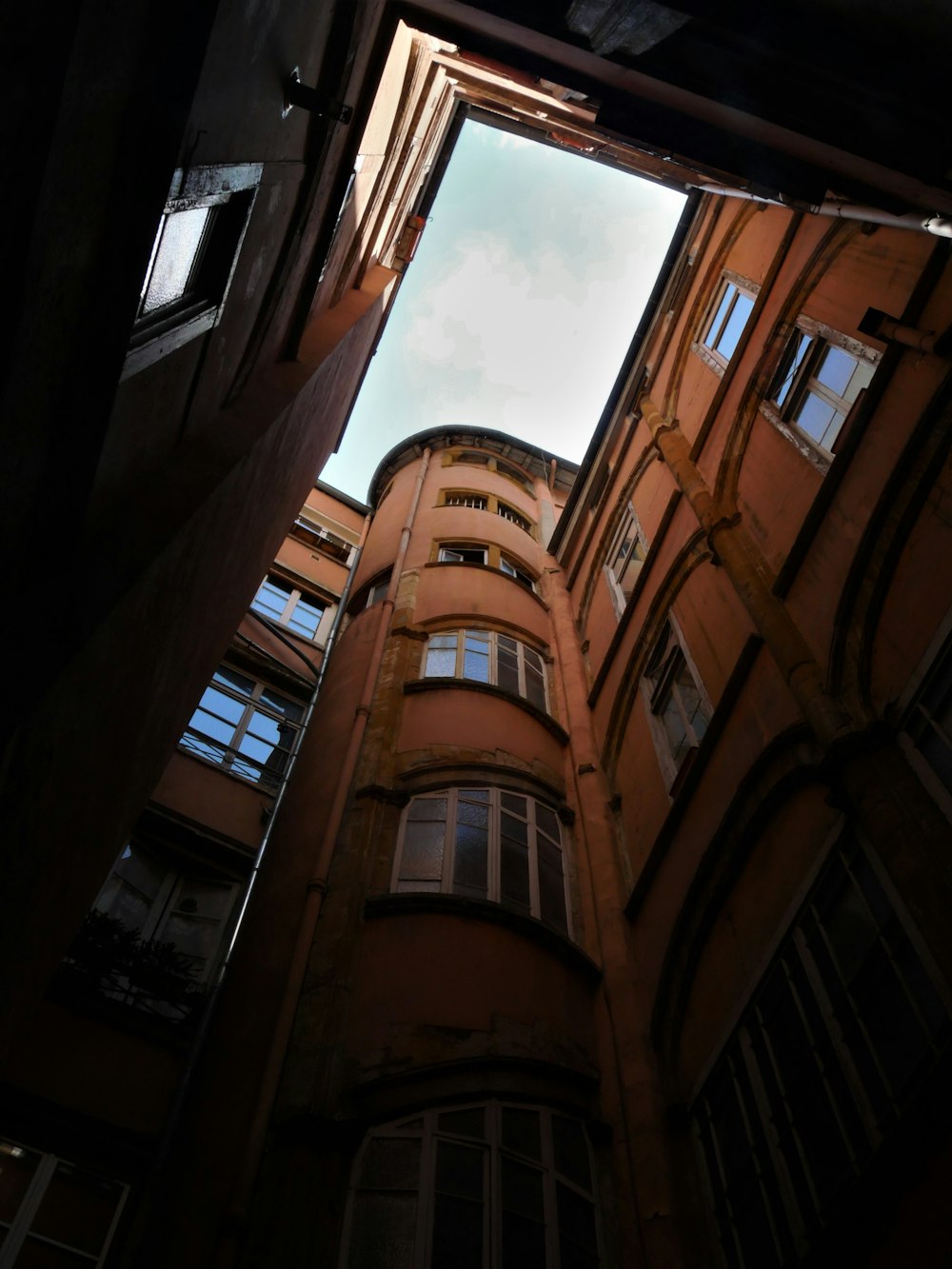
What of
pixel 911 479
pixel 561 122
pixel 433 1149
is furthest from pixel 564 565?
pixel 433 1149

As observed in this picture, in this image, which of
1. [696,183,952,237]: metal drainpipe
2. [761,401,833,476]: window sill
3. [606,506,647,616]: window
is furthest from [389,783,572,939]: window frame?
[696,183,952,237]: metal drainpipe

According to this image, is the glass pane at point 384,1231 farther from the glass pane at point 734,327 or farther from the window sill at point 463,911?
the glass pane at point 734,327

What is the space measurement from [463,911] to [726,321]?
406 inches

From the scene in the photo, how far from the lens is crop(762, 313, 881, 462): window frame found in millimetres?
8508

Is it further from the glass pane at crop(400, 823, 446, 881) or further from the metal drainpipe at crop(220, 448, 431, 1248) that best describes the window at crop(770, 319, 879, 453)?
the metal drainpipe at crop(220, 448, 431, 1248)

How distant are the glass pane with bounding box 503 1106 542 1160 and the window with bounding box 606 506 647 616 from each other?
7923 mm

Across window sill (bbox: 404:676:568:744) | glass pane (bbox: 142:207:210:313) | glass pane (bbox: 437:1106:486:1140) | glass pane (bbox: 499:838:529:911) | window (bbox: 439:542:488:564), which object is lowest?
glass pane (bbox: 437:1106:486:1140)

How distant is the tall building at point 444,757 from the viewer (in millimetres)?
3385

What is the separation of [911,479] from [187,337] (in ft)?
18.5

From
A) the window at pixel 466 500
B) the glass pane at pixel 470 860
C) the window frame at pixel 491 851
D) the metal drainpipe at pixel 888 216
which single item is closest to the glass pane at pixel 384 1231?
the window frame at pixel 491 851

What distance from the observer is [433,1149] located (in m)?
6.26

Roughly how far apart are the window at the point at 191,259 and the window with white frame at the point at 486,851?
6.22 meters

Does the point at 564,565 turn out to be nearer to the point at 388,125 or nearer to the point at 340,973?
the point at 388,125

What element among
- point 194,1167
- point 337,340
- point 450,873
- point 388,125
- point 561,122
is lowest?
point 194,1167
